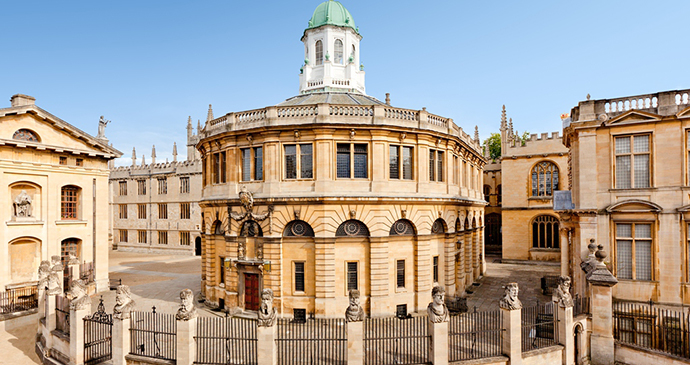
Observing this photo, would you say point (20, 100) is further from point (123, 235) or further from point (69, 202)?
point (123, 235)

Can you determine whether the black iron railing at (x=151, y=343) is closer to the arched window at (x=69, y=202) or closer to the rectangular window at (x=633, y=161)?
the arched window at (x=69, y=202)

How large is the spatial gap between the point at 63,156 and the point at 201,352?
2102 cm

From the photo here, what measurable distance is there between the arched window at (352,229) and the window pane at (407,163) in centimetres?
404

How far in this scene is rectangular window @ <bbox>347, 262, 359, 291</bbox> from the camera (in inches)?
871

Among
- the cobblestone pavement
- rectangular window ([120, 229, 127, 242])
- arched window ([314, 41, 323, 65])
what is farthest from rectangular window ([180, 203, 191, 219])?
the cobblestone pavement

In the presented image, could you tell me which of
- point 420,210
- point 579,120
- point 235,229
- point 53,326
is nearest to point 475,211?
point 420,210

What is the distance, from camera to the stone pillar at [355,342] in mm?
14695

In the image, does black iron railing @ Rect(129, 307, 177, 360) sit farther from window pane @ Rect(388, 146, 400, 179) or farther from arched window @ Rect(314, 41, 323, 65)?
arched window @ Rect(314, 41, 323, 65)

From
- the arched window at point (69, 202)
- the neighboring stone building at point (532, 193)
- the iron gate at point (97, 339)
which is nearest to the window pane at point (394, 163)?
the iron gate at point (97, 339)

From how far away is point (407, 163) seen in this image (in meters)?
23.7

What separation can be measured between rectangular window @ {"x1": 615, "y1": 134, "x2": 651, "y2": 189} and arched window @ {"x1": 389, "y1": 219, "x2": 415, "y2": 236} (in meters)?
10.6

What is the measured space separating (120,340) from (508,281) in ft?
93.6

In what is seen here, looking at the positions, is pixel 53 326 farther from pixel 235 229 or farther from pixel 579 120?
pixel 579 120

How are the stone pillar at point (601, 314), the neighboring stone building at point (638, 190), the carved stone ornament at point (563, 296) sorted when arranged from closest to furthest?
the carved stone ornament at point (563, 296) < the stone pillar at point (601, 314) < the neighboring stone building at point (638, 190)
